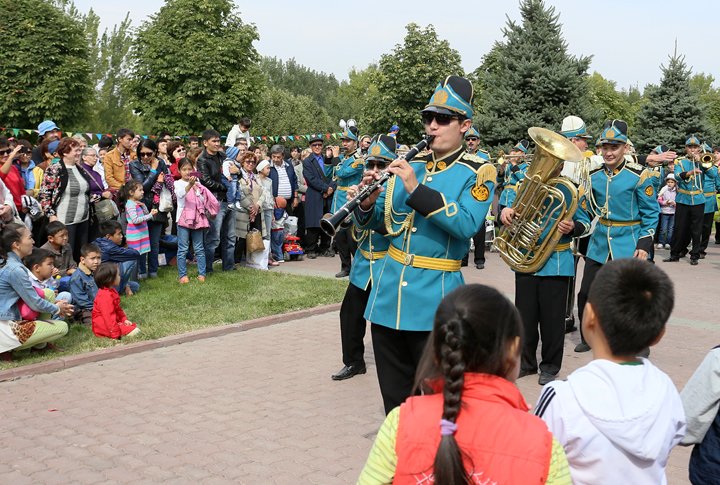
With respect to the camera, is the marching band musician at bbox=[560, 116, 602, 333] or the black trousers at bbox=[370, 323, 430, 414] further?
the marching band musician at bbox=[560, 116, 602, 333]

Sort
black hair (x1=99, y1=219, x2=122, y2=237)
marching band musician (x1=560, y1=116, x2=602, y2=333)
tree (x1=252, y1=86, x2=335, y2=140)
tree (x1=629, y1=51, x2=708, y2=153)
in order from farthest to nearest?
1. tree (x1=252, y1=86, x2=335, y2=140)
2. tree (x1=629, y1=51, x2=708, y2=153)
3. black hair (x1=99, y1=219, x2=122, y2=237)
4. marching band musician (x1=560, y1=116, x2=602, y2=333)

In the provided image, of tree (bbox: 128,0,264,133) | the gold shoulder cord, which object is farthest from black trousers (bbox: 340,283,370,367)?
tree (bbox: 128,0,264,133)

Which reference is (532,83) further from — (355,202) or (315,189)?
(355,202)

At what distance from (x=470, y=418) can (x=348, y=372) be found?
15.9ft

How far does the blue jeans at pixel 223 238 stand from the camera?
1143 centimetres

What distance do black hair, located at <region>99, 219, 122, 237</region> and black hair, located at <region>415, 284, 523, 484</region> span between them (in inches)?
323

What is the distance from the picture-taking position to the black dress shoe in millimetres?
6867

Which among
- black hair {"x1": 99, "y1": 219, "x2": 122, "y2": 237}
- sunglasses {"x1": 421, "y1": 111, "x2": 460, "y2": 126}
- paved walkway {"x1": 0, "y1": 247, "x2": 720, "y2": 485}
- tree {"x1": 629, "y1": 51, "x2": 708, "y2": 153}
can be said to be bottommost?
paved walkway {"x1": 0, "y1": 247, "x2": 720, "y2": 485}

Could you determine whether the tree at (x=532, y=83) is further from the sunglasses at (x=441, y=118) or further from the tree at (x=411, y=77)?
the sunglasses at (x=441, y=118)

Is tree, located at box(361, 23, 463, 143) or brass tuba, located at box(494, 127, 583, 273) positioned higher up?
tree, located at box(361, 23, 463, 143)

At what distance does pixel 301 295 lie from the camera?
1025cm

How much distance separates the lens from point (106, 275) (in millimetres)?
7926

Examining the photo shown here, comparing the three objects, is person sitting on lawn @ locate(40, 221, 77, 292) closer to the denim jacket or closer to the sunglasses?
the denim jacket

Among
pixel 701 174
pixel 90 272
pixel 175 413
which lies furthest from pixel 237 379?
pixel 701 174
